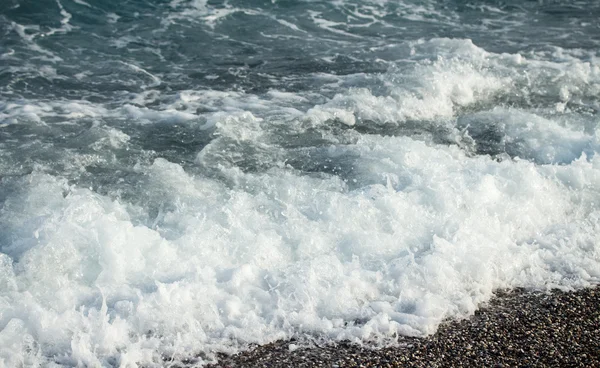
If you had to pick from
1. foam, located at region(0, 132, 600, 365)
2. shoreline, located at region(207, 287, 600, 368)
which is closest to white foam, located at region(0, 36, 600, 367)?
foam, located at region(0, 132, 600, 365)

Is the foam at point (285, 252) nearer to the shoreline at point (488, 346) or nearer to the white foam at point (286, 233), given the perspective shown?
the white foam at point (286, 233)

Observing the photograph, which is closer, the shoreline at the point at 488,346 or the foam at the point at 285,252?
the shoreline at the point at 488,346

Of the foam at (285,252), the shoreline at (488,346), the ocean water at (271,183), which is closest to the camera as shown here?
the shoreline at (488,346)

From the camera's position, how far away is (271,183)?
697 centimetres

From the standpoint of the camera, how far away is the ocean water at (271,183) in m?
5.06

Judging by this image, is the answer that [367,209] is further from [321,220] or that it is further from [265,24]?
[265,24]

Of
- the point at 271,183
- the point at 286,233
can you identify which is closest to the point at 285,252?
the point at 286,233

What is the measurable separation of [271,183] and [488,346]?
3.03 m

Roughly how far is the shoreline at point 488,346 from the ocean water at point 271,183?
14cm

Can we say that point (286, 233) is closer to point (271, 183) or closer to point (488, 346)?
point (271, 183)

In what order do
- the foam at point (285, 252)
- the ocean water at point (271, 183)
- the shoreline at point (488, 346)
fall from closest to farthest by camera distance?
the shoreline at point (488, 346)
the foam at point (285, 252)
the ocean water at point (271, 183)

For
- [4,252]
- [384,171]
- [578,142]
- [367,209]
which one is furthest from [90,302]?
[578,142]

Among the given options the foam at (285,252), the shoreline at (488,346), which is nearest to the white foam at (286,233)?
the foam at (285,252)

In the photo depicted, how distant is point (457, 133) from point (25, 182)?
17.1ft
